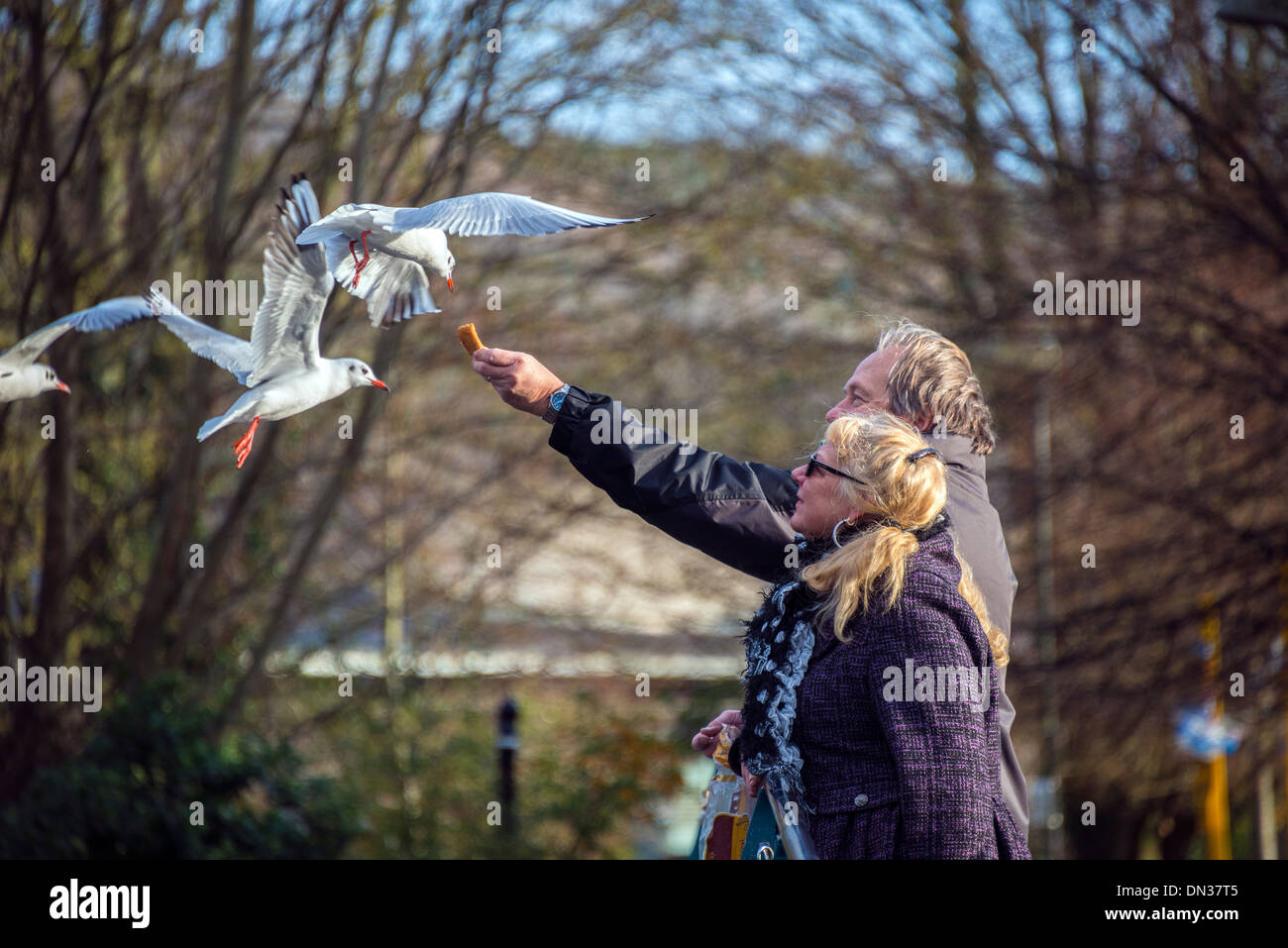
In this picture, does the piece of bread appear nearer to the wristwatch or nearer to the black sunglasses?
the wristwatch

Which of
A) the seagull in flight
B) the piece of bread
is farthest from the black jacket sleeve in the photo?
the seagull in flight

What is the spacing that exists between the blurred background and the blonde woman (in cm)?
310

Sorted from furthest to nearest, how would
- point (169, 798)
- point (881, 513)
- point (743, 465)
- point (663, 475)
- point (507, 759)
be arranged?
point (507, 759) < point (169, 798) < point (743, 465) < point (663, 475) < point (881, 513)

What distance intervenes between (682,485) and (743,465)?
0.63 ft

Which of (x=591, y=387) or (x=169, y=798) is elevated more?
(x=591, y=387)

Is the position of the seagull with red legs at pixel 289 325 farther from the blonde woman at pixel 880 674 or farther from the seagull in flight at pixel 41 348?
the blonde woman at pixel 880 674

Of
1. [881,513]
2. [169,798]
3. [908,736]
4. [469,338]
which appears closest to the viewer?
[908,736]

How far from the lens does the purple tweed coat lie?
1.92 meters

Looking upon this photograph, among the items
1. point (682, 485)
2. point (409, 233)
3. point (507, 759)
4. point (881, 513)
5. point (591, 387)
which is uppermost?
point (591, 387)

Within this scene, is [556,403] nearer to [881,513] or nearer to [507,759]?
[881,513]

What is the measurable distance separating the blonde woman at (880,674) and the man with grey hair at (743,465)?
169 mm

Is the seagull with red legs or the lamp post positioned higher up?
the seagull with red legs

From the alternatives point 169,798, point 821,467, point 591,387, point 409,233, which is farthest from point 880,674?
point 591,387

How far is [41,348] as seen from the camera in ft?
7.95
